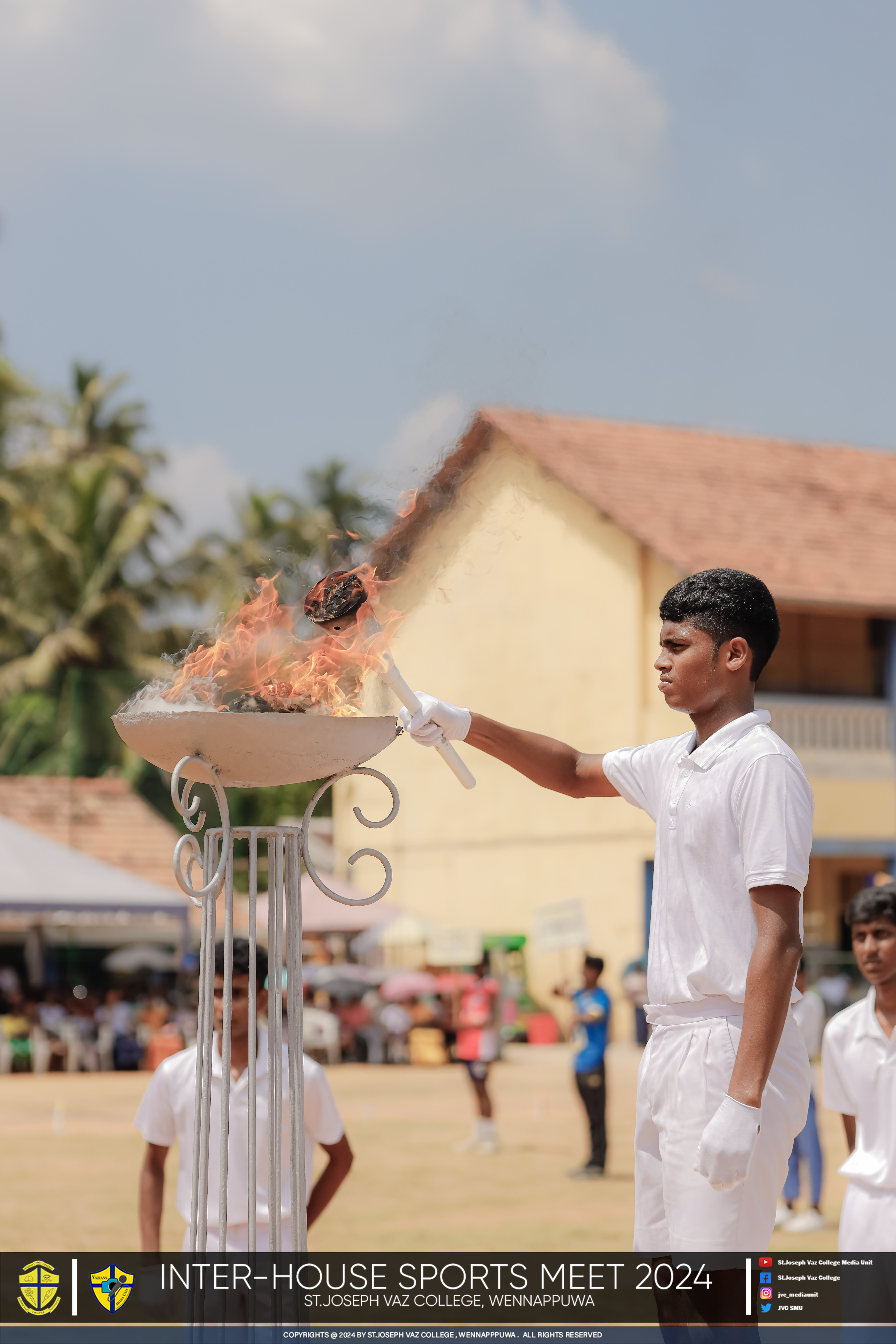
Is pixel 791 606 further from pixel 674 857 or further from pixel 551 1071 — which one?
pixel 674 857

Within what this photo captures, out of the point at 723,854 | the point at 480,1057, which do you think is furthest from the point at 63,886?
the point at 723,854

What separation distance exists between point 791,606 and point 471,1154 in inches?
548

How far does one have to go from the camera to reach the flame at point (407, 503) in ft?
13.5

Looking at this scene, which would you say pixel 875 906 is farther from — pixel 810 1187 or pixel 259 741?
pixel 810 1187

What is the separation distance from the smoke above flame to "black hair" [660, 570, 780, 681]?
2.49ft

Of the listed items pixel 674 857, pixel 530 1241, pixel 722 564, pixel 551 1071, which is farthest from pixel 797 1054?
pixel 722 564

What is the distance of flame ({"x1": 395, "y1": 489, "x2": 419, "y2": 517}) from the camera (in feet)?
13.5

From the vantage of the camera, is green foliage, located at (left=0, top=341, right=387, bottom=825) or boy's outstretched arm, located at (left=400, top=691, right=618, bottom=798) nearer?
boy's outstretched arm, located at (left=400, top=691, right=618, bottom=798)

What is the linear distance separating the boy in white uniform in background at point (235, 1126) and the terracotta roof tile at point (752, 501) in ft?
59.7

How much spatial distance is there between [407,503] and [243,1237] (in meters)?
1.96

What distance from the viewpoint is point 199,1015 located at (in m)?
4.05

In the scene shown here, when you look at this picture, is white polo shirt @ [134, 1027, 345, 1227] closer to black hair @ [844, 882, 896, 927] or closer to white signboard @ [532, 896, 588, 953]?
black hair @ [844, 882, 896, 927]

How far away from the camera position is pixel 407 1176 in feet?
38.9

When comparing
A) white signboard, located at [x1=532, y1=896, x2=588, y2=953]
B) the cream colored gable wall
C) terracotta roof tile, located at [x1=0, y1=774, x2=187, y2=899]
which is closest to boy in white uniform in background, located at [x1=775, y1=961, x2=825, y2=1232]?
white signboard, located at [x1=532, y1=896, x2=588, y2=953]
